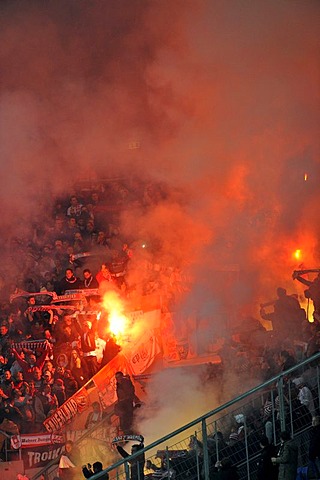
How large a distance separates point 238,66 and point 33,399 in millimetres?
5464

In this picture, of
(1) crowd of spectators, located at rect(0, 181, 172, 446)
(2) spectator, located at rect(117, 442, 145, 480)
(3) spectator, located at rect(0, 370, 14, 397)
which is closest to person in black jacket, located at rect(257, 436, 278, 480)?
(2) spectator, located at rect(117, 442, 145, 480)

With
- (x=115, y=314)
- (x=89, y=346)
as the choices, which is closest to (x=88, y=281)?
(x=115, y=314)

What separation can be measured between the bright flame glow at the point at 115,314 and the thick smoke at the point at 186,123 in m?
0.81

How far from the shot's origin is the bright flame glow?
12.5m

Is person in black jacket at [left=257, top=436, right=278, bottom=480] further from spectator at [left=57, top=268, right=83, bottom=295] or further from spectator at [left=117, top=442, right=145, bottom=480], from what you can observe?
spectator at [left=57, top=268, right=83, bottom=295]

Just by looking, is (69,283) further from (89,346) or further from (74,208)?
(74,208)

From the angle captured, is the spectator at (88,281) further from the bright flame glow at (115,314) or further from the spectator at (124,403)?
the spectator at (124,403)

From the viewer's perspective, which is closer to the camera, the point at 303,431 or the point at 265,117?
the point at 303,431

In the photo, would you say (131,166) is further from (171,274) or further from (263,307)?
(263,307)

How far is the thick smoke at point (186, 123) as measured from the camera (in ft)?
43.4

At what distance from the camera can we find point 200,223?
Answer: 13.5m

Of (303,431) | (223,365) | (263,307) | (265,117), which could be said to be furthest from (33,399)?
(265,117)

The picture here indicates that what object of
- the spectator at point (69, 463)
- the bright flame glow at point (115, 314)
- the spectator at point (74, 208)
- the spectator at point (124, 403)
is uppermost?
the spectator at point (74, 208)

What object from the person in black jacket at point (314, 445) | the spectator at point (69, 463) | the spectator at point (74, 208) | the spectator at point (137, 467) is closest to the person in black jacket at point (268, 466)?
the person in black jacket at point (314, 445)
